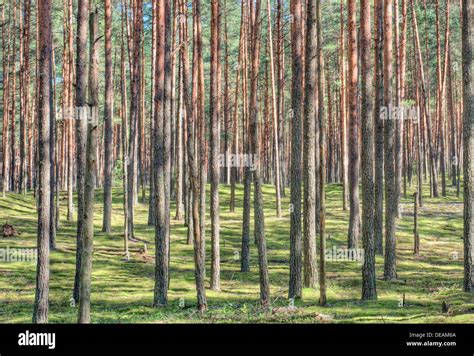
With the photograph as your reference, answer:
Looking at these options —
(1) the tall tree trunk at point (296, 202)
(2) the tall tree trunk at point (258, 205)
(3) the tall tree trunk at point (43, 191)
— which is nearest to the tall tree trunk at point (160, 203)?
(2) the tall tree trunk at point (258, 205)

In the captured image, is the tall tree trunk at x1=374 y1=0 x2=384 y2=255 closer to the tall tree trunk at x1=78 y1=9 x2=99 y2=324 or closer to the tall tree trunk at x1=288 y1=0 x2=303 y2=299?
the tall tree trunk at x1=288 y1=0 x2=303 y2=299

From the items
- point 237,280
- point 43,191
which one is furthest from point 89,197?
point 237,280

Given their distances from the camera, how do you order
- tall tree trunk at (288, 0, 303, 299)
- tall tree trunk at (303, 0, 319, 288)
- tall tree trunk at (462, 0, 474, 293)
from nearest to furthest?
tall tree trunk at (462, 0, 474, 293)
tall tree trunk at (288, 0, 303, 299)
tall tree trunk at (303, 0, 319, 288)

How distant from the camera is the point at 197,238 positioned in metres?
16.5

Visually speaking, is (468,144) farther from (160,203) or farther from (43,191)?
(43,191)

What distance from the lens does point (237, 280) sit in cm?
2216

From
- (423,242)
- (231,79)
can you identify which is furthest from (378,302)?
(231,79)

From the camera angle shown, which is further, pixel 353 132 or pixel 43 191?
pixel 353 132

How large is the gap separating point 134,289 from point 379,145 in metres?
9.78

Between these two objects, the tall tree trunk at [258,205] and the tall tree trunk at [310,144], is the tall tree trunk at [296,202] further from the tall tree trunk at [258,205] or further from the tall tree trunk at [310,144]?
the tall tree trunk at [258,205]

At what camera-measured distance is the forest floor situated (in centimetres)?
1505

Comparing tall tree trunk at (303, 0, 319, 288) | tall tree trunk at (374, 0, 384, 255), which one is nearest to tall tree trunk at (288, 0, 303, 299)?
tall tree trunk at (303, 0, 319, 288)
